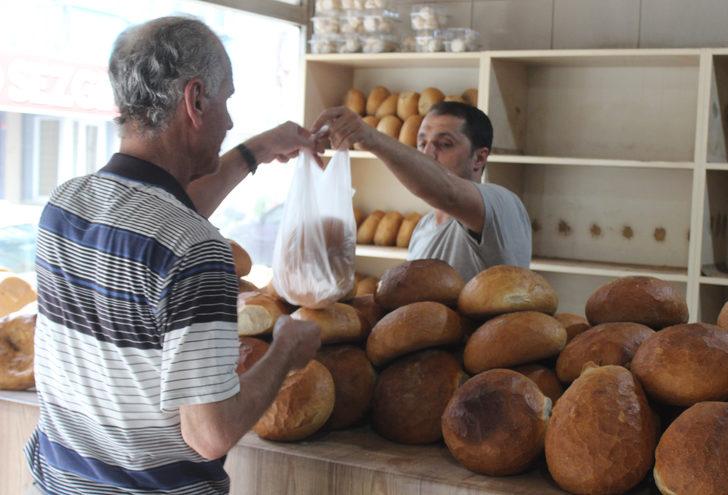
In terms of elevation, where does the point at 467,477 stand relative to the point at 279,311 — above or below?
below

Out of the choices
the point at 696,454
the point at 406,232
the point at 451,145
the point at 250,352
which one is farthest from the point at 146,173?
the point at 406,232

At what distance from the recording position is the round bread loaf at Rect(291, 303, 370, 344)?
59.4 inches

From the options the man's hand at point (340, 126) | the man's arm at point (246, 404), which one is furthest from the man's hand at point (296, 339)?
the man's hand at point (340, 126)

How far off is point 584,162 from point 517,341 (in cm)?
219

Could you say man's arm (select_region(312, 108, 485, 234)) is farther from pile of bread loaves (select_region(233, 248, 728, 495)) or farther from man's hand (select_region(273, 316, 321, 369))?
man's hand (select_region(273, 316, 321, 369))

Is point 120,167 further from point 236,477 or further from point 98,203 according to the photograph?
point 236,477

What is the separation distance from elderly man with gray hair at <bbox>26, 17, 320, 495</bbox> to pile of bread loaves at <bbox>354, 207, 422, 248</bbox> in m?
2.68

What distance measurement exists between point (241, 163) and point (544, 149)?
2.30m

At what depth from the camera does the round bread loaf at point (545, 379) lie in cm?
135

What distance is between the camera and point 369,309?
1.61 m

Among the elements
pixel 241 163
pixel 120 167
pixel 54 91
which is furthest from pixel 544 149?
pixel 120 167

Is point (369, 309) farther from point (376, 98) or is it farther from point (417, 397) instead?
point (376, 98)

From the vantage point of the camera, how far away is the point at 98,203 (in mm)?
1123

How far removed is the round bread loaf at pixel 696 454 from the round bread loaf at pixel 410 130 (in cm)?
268
